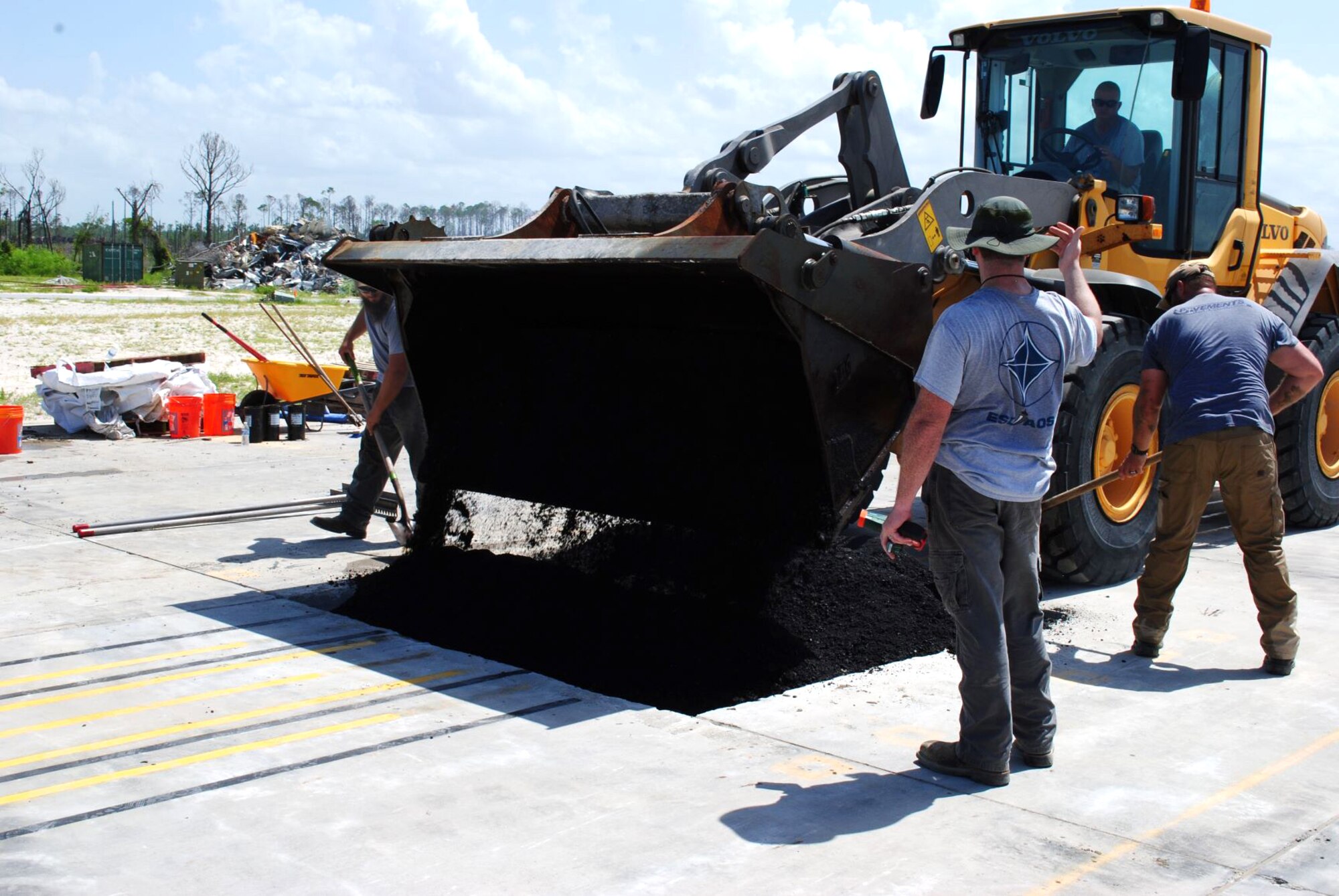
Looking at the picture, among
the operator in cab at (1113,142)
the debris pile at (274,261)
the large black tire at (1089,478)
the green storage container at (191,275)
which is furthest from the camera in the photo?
the debris pile at (274,261)

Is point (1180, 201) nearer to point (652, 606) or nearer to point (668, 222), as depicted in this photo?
point (668, 222)

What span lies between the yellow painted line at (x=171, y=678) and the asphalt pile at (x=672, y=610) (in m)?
0.41

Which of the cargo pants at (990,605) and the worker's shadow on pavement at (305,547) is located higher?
the cargo pants at (990,605)

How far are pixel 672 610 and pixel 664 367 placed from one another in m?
1.12

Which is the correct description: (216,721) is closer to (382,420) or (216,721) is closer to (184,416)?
(382,420)

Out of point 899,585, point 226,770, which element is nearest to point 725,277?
point 899,585

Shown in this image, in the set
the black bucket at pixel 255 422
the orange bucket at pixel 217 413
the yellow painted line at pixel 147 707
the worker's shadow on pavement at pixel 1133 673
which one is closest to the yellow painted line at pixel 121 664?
the yellow painted line at pixel 147 707

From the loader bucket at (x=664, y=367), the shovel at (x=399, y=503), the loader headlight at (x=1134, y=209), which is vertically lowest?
the shovel at (x=399, y=503)

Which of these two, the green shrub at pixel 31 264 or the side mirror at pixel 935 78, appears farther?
the green shrub at pixel 31 264

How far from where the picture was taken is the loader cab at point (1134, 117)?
7.96 m

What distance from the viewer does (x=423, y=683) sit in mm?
5406

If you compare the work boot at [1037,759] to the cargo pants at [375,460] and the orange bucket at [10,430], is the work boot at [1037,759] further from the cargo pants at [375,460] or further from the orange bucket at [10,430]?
the orange bucket at [10,430]

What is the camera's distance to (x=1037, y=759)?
14.9 feet

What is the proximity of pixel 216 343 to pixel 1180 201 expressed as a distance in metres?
19.0
